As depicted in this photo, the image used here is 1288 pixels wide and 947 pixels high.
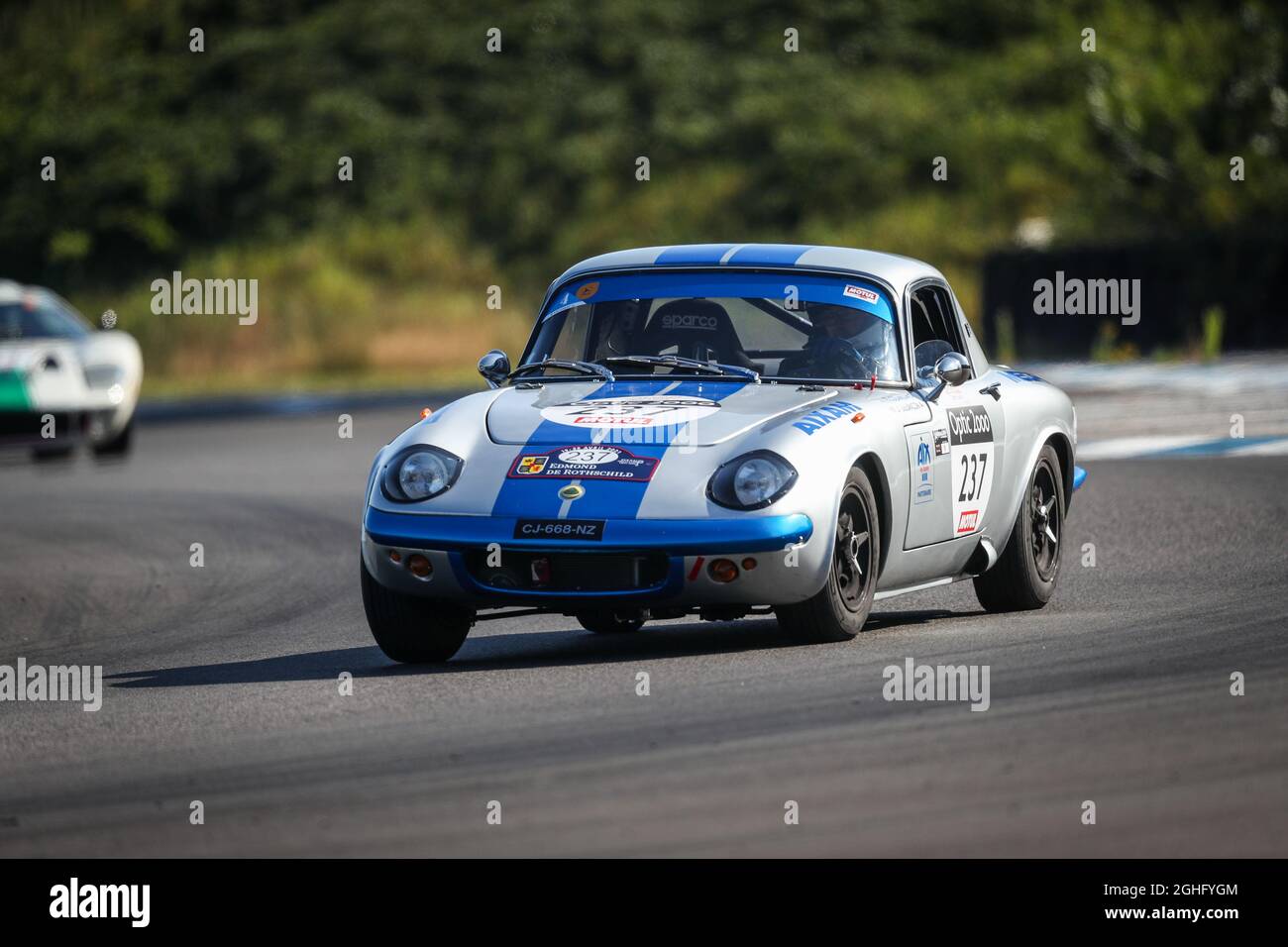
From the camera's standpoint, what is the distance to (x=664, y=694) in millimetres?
7504

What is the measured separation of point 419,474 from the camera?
8.36 m

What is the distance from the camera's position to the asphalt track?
5613 mm

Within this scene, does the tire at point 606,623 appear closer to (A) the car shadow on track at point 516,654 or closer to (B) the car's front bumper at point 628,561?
(A) the car shadow on track at point 516,654

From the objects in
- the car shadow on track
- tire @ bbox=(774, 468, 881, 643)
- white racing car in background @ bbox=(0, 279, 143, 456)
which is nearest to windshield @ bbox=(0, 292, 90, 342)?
white racing car in background @ bbox=(0, 279, 143, 456)

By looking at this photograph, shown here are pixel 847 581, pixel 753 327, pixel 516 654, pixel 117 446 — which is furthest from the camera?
pixel 117 446

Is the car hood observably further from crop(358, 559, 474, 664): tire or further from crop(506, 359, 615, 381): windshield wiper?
A: crop(358, 559, 474, 664): tire

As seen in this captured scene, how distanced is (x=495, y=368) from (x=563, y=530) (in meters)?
1.58

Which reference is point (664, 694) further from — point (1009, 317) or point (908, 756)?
point (1009, 317)

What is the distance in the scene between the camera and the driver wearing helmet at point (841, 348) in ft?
29.9

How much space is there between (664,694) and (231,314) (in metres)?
34.8

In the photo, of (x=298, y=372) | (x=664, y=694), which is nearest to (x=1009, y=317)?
(x=298, y=372)

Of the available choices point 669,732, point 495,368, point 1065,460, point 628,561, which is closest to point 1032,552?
point 1065,460

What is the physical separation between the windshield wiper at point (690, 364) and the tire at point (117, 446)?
12656 millimetres

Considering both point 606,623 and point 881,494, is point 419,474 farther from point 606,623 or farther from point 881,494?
point 881,494
